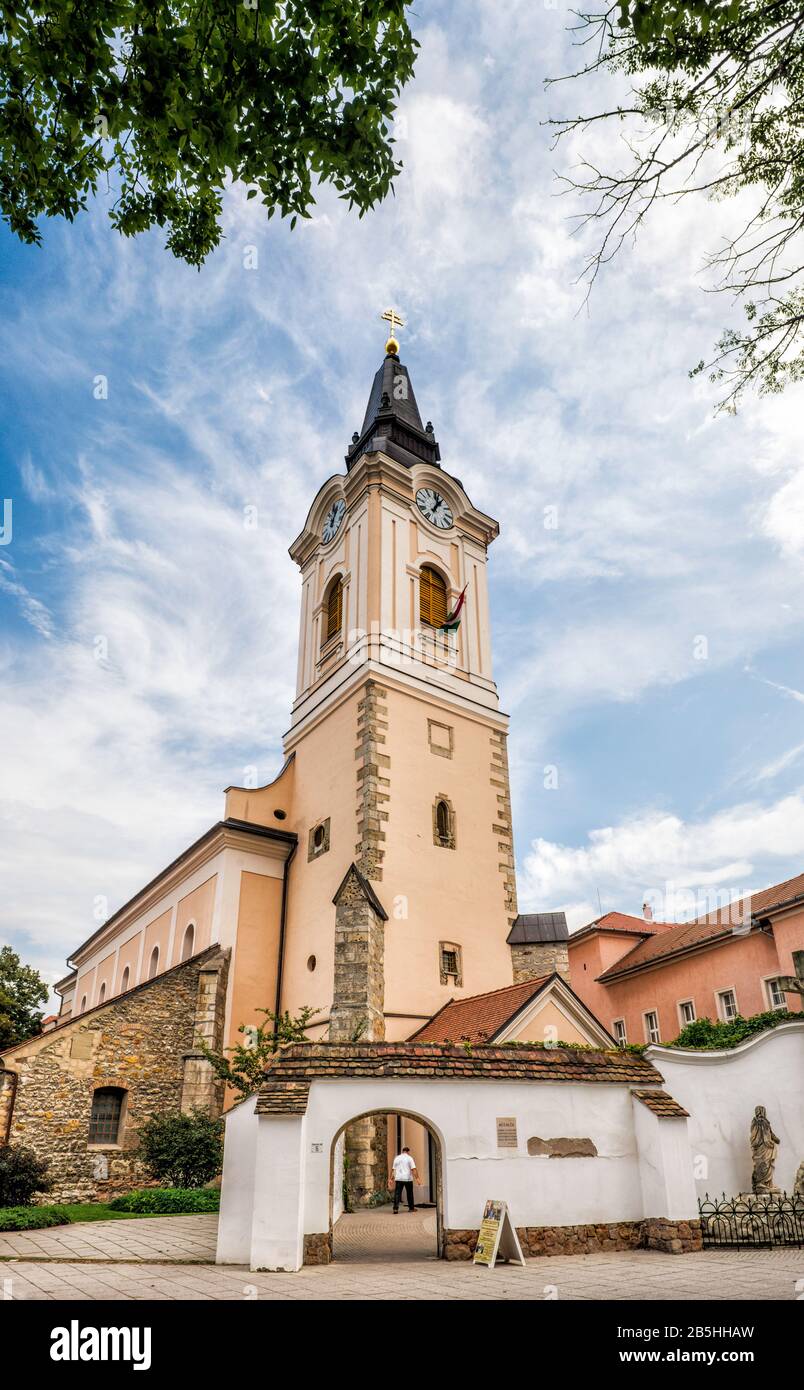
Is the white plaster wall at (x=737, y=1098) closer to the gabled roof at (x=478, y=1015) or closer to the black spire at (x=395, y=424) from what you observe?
the gabled roof at (x=478, y=1015)

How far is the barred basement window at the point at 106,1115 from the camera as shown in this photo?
1806cm

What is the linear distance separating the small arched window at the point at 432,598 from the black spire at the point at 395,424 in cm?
403

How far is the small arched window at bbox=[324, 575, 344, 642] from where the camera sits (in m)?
24.7

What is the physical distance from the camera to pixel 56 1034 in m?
18.0

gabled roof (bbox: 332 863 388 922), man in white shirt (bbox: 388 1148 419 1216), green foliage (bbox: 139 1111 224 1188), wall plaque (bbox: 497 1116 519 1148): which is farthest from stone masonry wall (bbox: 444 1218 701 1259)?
green foliage (bbox: 139 1111 224 1188)

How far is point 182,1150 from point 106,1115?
7.58ft

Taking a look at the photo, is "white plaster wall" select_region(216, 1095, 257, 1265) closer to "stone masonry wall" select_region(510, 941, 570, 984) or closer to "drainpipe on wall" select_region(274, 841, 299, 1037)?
"drainpipe on wall" select_region(274, 841, 299, 1037)

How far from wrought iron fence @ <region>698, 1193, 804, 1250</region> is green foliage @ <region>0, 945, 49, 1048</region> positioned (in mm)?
31559

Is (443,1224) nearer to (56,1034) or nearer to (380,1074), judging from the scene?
(380,1074)

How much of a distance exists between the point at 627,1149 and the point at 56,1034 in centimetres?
1262

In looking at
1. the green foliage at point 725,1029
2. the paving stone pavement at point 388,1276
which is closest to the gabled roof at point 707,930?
the green foliage at point 725,1029

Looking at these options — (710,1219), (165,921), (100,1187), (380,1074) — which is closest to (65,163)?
(380,1074)

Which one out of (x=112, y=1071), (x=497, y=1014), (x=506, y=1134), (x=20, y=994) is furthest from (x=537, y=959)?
(x=20, y=994)

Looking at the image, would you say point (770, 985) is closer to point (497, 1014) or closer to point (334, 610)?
point (497, 1014)
